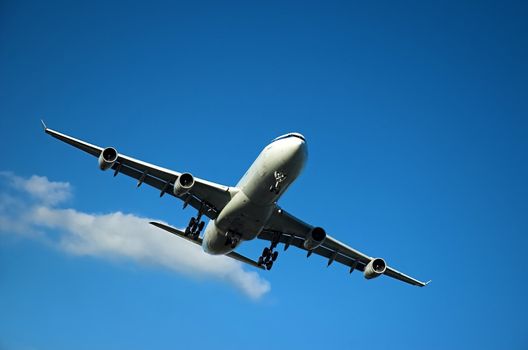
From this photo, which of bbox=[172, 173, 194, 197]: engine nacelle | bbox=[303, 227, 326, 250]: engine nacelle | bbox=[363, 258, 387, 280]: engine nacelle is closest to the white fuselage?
bbox=[172, 173, 194, 197]: engine nacelle

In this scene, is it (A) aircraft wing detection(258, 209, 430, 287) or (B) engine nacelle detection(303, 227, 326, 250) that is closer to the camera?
(B) engine nacelle detection(303, 227, 326, 250)

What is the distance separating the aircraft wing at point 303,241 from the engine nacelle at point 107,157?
10551 millimetres

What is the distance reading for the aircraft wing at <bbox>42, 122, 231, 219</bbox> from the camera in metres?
33.2

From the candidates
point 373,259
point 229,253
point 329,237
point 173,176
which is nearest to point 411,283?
point 373,259

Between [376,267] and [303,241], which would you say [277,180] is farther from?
[376,267]

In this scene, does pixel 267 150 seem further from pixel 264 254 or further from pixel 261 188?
pixel 264 254

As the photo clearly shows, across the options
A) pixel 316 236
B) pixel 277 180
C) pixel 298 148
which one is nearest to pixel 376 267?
pixel 316 236

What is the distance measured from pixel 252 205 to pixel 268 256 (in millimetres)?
7742

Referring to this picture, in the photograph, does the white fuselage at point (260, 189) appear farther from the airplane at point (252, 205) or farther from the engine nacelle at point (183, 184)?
the engine nacelle at point (183, 184)

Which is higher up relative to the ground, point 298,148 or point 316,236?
point 298,148

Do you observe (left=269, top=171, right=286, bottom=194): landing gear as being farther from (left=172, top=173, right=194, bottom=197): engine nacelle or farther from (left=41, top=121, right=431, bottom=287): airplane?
(left=172, top=173, right=194, bottom=197): engine nacelle

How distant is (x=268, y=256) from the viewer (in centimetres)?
3831

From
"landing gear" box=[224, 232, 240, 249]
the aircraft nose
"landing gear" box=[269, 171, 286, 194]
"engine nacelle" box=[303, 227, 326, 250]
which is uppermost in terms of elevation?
the aircraft nose

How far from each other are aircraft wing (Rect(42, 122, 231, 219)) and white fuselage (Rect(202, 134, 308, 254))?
36.9 inches
